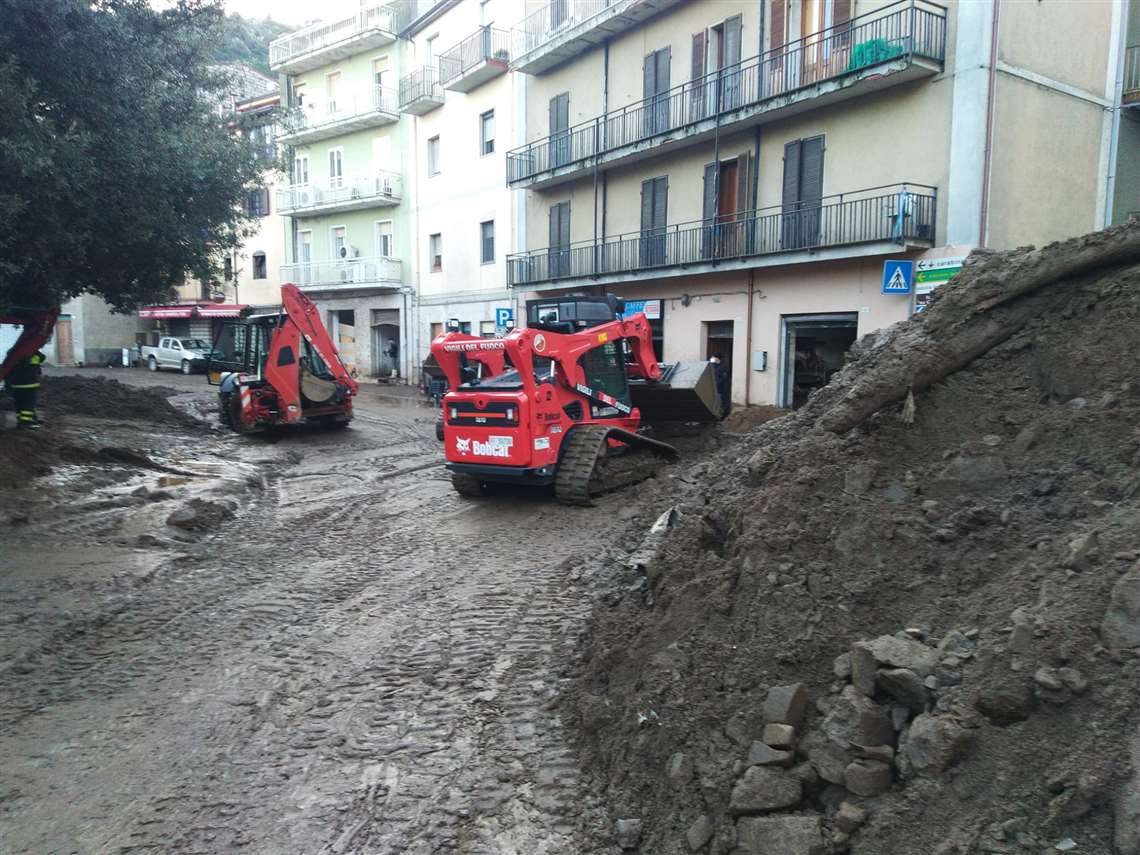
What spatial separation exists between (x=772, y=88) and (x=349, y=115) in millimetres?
21317

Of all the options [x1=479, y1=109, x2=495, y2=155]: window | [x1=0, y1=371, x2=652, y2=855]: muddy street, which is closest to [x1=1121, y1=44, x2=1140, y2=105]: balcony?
[x1=0, y1=371, x2=652, y2=855]: muddy street

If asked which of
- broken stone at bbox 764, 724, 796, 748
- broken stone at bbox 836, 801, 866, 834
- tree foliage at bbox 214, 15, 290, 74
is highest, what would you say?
tree foliage at bbox 214, 15, 290, 74

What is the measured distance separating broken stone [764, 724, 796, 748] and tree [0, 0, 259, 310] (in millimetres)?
7679

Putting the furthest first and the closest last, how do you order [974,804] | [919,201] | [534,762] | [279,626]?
[919,201]
[279,626]
[534,762]
[974,804]

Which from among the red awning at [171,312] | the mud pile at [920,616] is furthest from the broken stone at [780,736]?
the red awning at [171,312]

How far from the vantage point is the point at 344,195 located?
33781 millimetres

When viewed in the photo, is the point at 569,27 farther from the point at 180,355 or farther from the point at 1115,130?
the point at 180,355

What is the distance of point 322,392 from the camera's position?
16.3 meters

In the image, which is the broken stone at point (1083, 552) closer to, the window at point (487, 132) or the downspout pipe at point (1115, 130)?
the downspout pipe at point (1115, 130)

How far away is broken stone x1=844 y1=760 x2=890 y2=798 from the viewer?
288 cm

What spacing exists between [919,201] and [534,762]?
45.0 ft

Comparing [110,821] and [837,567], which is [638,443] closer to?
[837,567]

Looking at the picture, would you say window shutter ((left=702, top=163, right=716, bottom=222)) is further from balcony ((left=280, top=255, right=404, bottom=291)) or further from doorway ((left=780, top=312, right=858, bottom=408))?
balcony ((left=280, top=255, right=404, bottom=291))

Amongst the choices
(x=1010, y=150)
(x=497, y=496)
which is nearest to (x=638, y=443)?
(x=497, y=496)
